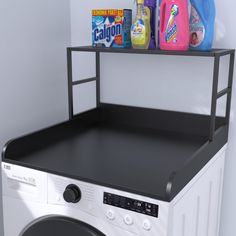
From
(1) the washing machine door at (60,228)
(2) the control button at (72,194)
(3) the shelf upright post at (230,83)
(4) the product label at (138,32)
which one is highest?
(4) the product label at (138,32)

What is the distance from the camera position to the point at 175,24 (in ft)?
5.33

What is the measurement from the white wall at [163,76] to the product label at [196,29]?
18 centimetres

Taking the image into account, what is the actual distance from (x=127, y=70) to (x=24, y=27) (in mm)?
633

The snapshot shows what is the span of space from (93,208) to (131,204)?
176 mm

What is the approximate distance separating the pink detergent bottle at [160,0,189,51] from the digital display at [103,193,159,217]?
0.77 metres

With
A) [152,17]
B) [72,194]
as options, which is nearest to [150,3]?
[152,17]

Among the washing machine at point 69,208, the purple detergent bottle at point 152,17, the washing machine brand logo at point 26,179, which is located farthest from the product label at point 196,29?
the washing machine brand logo at point 26,179

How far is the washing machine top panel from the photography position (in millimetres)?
1353

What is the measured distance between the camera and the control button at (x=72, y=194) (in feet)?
4.55

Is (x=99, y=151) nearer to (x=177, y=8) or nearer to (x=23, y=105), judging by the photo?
(x=23, y=105)

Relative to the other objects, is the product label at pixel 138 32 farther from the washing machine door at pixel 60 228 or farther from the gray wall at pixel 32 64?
the washing machine door at pixel 60 228

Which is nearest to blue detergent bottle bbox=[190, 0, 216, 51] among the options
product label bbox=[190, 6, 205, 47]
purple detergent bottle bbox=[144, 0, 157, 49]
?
product label bbox=[190, 6, 205, 47]

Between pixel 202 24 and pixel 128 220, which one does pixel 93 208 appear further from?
pixel 202 24

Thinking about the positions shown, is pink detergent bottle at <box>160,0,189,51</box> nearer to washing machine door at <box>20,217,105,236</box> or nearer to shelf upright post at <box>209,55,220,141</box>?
shelf upright post at <box>209,55,220,141</box>
